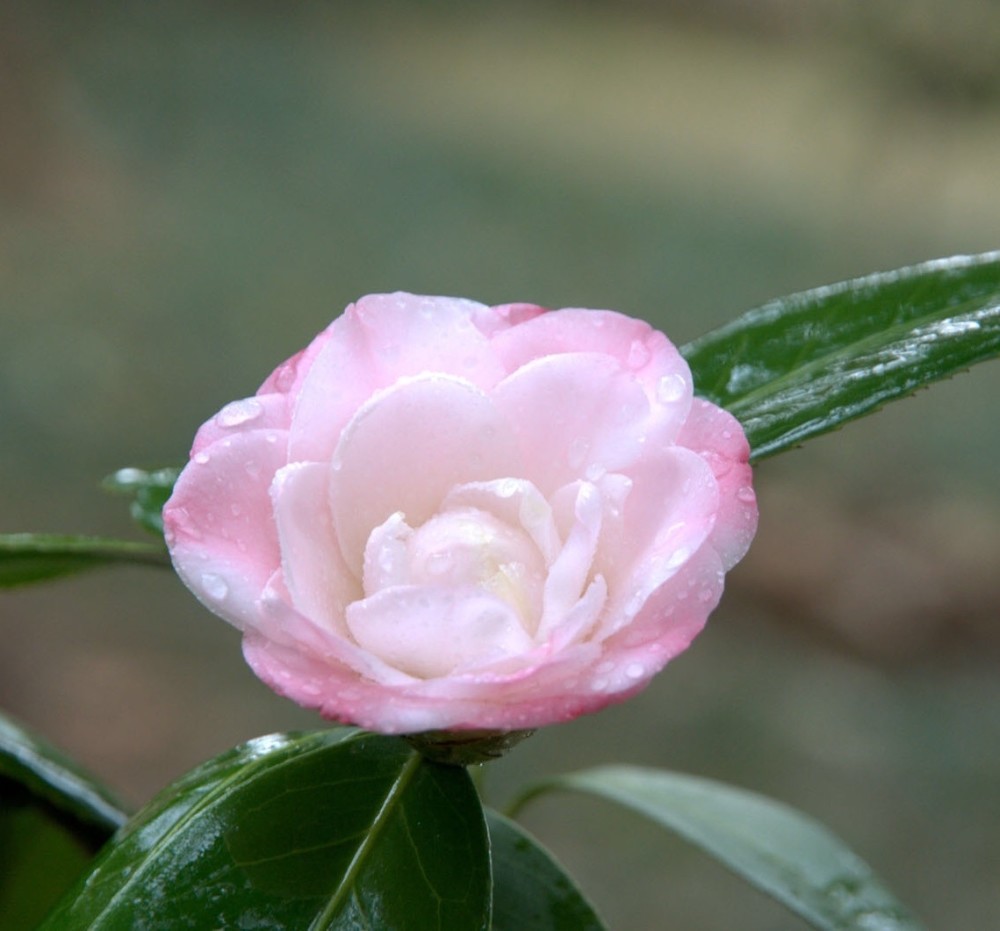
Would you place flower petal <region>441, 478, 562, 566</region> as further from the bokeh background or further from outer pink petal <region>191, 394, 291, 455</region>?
the bokeh background

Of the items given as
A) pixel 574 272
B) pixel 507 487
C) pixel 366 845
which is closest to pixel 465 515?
pixel 507 487

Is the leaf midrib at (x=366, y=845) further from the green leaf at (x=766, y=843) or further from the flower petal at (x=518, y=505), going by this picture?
the green leaf at (x=766, y=843)

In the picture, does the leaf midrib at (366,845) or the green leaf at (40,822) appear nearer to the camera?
the leaf midrib at (366,845)

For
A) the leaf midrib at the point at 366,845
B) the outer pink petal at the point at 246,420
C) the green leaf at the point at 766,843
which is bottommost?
the green leaf at the point at 766,843

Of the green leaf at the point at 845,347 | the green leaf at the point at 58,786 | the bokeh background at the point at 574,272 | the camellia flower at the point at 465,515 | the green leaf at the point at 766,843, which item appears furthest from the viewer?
the bokeh background at the point at 574,272

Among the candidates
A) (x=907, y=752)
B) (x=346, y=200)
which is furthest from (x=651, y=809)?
(x=346, y=200)

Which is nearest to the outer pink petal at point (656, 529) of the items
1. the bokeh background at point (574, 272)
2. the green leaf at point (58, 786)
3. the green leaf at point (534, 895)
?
the green leaf at point (534, 895)

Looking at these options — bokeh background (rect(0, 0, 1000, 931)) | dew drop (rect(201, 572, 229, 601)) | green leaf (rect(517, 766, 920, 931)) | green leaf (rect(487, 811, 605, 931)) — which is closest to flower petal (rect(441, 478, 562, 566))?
dew drop (rect(201, 572, 229, 601))
